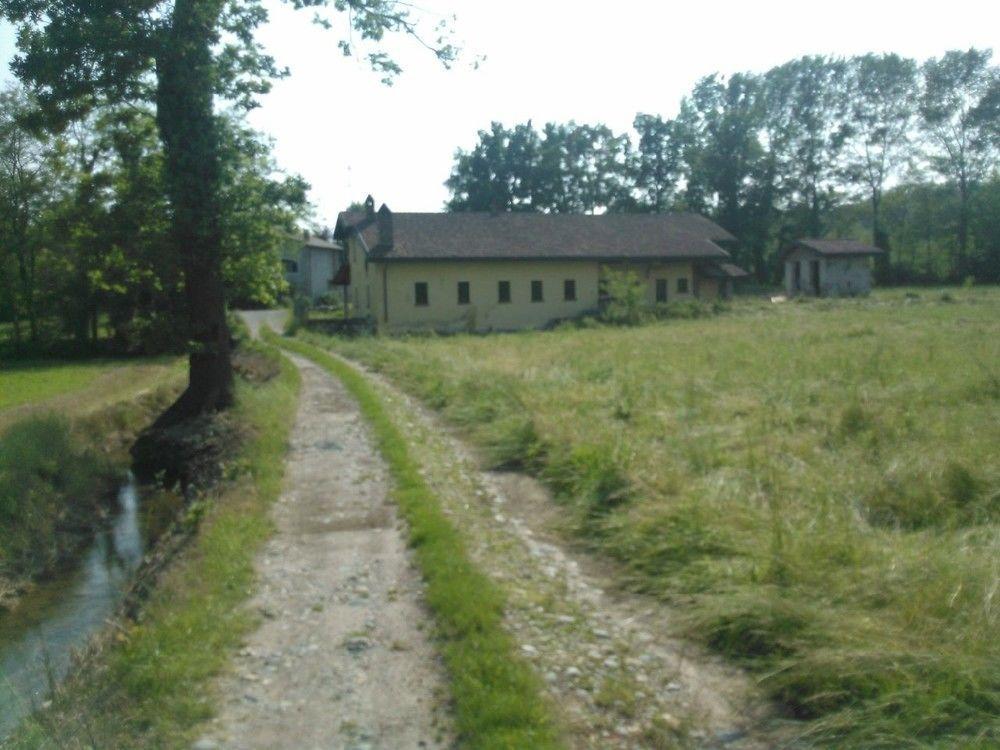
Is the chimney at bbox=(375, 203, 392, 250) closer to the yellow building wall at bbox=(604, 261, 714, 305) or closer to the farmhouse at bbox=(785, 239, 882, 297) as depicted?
the yellow building wall at bbox=(604, 261, 714, 305)

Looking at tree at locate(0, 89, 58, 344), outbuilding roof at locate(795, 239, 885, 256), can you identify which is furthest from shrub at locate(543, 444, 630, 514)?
outbuilding roof at locate(795, 239, 885, 256)

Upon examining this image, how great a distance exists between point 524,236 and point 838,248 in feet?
72.2

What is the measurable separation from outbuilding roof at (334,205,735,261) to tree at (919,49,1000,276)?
23888 mm

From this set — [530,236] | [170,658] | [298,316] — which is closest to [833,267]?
[530,236]

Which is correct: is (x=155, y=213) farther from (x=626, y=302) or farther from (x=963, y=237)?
(x=963, y=237)

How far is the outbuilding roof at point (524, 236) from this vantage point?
42625mm

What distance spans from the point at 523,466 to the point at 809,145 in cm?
7180

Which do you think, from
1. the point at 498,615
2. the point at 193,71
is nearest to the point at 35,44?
the point at 193,71

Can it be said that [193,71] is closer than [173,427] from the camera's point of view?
Yes

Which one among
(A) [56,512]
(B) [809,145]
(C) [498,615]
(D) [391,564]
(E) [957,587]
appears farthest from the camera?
(B) [809,145]

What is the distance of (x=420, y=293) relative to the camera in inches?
1673

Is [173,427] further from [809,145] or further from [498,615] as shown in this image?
[809,145]

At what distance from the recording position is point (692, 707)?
A: 5.31 metres

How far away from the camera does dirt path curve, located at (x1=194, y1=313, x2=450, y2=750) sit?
532 cm
